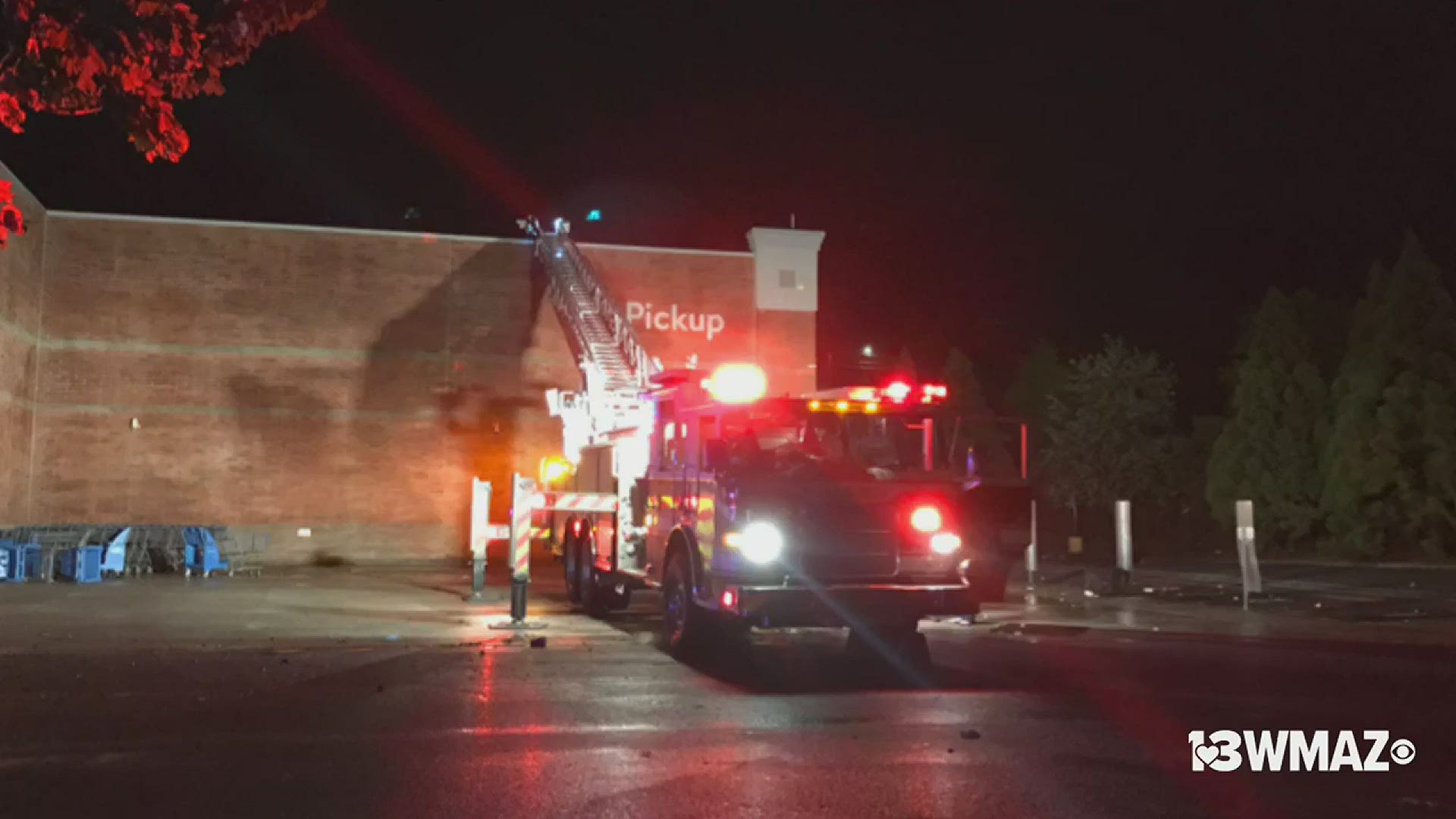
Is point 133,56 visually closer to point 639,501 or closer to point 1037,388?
point 639,501

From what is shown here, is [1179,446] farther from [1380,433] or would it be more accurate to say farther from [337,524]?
[337,524]

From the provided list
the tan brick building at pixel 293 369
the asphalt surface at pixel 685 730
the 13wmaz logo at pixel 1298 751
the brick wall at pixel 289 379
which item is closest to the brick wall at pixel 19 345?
the tan brick building at pixel 293 369

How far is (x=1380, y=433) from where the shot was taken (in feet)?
99.4

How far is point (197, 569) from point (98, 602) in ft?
23.5

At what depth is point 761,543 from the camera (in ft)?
36.6

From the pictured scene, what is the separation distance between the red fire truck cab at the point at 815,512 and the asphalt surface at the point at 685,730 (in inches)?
27.2

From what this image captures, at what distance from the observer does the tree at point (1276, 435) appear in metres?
33.0

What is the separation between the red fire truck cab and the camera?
439 inches

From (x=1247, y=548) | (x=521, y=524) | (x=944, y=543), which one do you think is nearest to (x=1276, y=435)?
(x=1247, y=548)

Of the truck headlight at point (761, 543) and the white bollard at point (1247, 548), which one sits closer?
the truck headlight at point (761, 543)

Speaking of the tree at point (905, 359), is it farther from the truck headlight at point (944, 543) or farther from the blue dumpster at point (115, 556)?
Result: the truck headlight at point (944, 543)

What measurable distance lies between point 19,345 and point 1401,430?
1211 inches

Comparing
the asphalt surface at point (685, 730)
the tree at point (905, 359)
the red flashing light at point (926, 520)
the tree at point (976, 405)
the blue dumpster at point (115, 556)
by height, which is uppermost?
the tree at point (905, 359)

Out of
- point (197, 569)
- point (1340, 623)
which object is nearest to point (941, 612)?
point (1340, 623)
